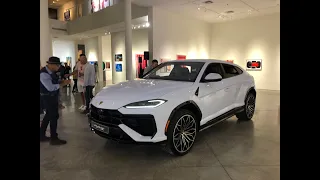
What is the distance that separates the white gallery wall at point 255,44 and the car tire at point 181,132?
33.9 feet

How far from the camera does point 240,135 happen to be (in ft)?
15.1

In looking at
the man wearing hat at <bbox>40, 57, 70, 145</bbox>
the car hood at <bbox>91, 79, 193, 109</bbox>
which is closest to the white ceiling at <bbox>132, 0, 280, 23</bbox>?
the man wearing hat at <bbox>40, 57, 70, 145</bbox>

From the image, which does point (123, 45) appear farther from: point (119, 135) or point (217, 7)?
point (119, 135)

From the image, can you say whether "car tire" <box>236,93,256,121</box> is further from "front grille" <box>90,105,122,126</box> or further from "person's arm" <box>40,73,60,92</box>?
"person's arm" <box>40,73,60,92</box>

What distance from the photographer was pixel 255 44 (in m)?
13.9

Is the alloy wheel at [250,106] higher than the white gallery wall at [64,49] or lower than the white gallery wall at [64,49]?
lower

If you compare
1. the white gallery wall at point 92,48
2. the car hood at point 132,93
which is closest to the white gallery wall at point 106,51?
the white gallery wall at point 92,48

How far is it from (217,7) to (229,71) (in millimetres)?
7339

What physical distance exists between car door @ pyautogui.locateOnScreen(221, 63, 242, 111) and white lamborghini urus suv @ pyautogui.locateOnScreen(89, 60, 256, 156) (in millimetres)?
20

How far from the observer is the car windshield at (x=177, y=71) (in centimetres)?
415

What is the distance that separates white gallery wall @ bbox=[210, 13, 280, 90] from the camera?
13.2m

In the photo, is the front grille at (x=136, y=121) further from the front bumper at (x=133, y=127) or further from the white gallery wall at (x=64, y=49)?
the white gallery wall at (x=64, y=49)
